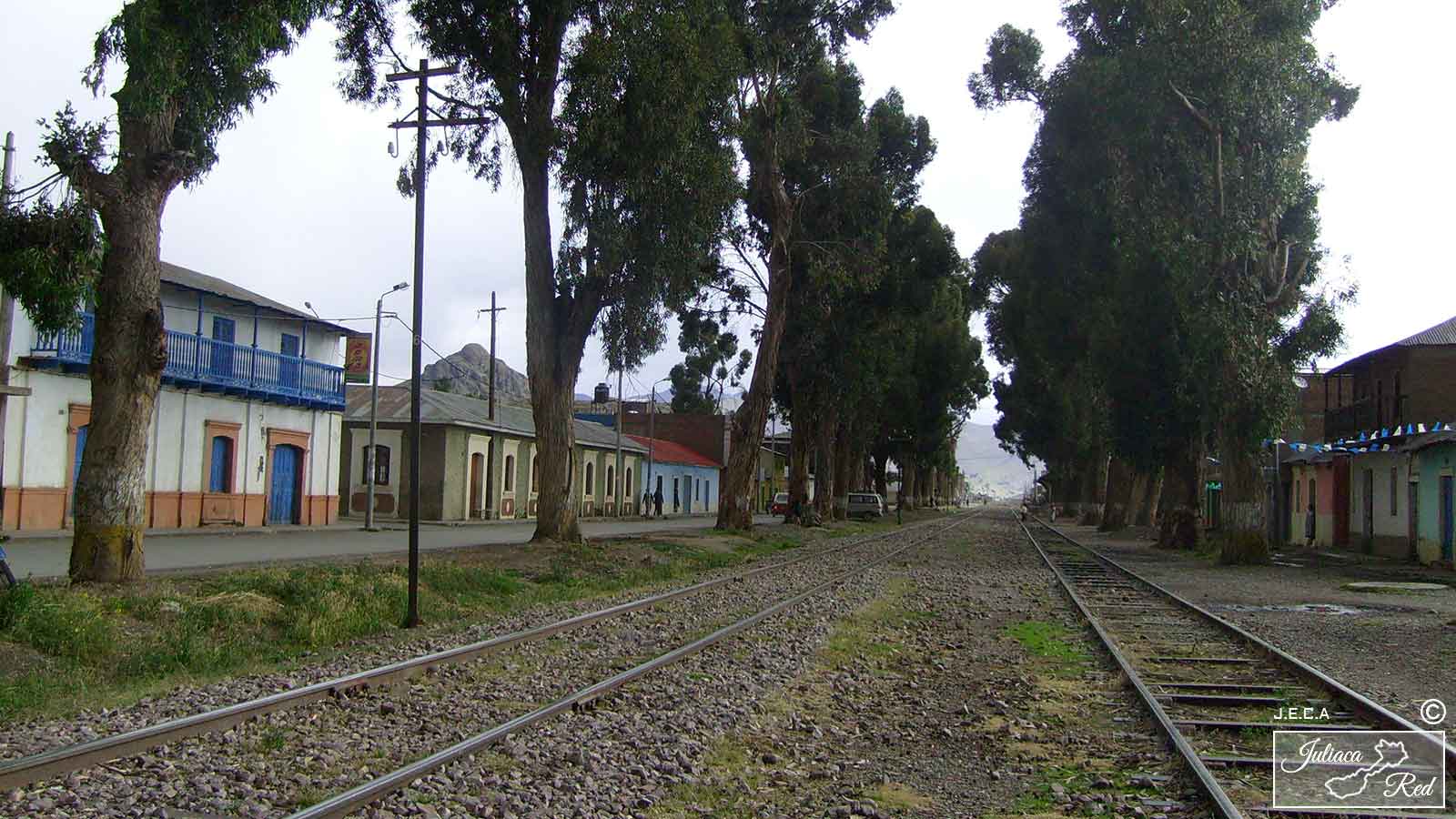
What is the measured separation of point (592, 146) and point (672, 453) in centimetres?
4901

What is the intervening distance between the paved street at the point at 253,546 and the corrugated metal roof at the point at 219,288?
6.29 meters

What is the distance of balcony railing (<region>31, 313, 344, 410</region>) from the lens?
25.0 m

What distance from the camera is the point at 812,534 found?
127ft

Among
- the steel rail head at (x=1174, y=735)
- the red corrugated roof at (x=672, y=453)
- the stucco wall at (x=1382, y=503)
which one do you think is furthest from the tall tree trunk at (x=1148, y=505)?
the steel rail head at (x=1174, y=735)

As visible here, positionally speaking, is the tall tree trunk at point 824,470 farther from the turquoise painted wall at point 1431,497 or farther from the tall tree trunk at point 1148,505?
the turquoise painted wall at point 1431,497

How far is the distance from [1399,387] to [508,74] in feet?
91.3

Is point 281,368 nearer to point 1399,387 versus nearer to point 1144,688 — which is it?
point 1144,688

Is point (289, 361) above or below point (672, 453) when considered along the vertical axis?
above

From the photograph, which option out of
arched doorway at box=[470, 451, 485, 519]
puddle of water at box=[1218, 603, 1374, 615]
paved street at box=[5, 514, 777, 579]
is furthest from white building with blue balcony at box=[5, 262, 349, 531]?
puddle of water at box=[1218, 603, 1374, 615]

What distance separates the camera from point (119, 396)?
41.7ft

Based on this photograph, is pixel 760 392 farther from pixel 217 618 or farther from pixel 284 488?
pixel 217 618

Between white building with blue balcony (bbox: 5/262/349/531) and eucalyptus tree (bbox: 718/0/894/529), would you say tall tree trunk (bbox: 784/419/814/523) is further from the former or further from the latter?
white building with blue balcony (bbox: 5/262/349/531)

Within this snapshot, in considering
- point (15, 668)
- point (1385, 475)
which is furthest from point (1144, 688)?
point (1385, 475)

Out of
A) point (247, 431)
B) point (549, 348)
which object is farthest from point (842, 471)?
point (549, 348)
